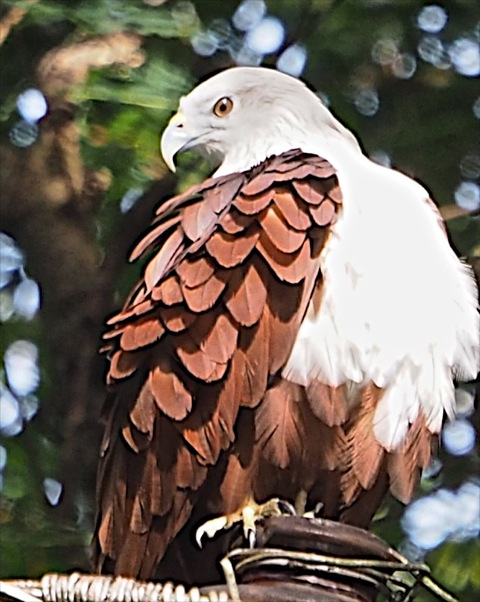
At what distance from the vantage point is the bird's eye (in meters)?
1.09

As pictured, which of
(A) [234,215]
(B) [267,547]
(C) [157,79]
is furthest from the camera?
(C) [157,79]

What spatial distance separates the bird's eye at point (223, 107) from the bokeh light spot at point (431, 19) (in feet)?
1.81

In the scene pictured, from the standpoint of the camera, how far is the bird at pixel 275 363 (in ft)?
2.97

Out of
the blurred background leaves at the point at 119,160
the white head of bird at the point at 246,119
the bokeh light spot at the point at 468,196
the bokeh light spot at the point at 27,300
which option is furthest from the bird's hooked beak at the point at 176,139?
the bokeh light spot at the point at 468,196

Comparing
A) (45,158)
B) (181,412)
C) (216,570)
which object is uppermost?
(181,412)

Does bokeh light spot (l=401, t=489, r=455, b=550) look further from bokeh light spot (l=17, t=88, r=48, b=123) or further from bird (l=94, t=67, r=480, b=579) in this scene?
bokeh light spot (l=17, t=88, r=48, b=123)

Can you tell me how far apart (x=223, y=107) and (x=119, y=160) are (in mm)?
385

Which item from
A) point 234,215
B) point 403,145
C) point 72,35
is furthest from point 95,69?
point 234,215

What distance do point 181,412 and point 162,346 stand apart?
0.18 ft

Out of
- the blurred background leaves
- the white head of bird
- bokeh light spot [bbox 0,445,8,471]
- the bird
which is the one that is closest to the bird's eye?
the white head of bird

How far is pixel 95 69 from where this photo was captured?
1.49m

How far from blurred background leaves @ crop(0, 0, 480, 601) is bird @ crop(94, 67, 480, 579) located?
0.42 metres

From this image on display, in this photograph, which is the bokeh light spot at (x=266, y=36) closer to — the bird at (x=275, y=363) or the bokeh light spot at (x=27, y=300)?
the bokeh light spot at (x=27, y=300)

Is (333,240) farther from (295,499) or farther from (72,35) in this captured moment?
(72,35)
